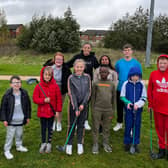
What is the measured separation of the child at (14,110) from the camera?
3221mm

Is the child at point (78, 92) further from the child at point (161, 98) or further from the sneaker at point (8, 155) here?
the child at point (161, 98)

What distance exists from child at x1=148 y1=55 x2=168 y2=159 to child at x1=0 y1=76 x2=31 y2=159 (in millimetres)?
2247

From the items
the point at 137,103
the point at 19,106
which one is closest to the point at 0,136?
the point at 19,106

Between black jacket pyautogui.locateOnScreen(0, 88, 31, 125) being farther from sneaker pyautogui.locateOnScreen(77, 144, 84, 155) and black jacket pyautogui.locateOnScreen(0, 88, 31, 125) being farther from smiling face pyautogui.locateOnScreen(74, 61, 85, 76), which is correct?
sneaker pyautogui.locateOnScreen(77, 144, 84, 155)

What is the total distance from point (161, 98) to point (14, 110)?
251 centimetres

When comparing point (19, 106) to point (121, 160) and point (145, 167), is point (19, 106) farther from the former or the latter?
point (145, 167)

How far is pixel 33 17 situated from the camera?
104 feet

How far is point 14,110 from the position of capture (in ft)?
10.8

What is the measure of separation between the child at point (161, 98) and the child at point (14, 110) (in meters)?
2.25

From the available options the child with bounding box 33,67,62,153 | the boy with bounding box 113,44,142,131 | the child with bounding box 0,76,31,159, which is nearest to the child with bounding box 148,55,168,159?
the boy with bounding box 113,44,142,131

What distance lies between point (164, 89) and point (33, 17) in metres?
31.9

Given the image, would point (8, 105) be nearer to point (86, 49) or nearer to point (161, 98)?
point (86, 49)

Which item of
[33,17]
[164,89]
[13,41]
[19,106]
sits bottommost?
[19,106]

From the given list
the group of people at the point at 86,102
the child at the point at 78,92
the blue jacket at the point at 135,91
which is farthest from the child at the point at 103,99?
the blue jacket at the point at 135,91
